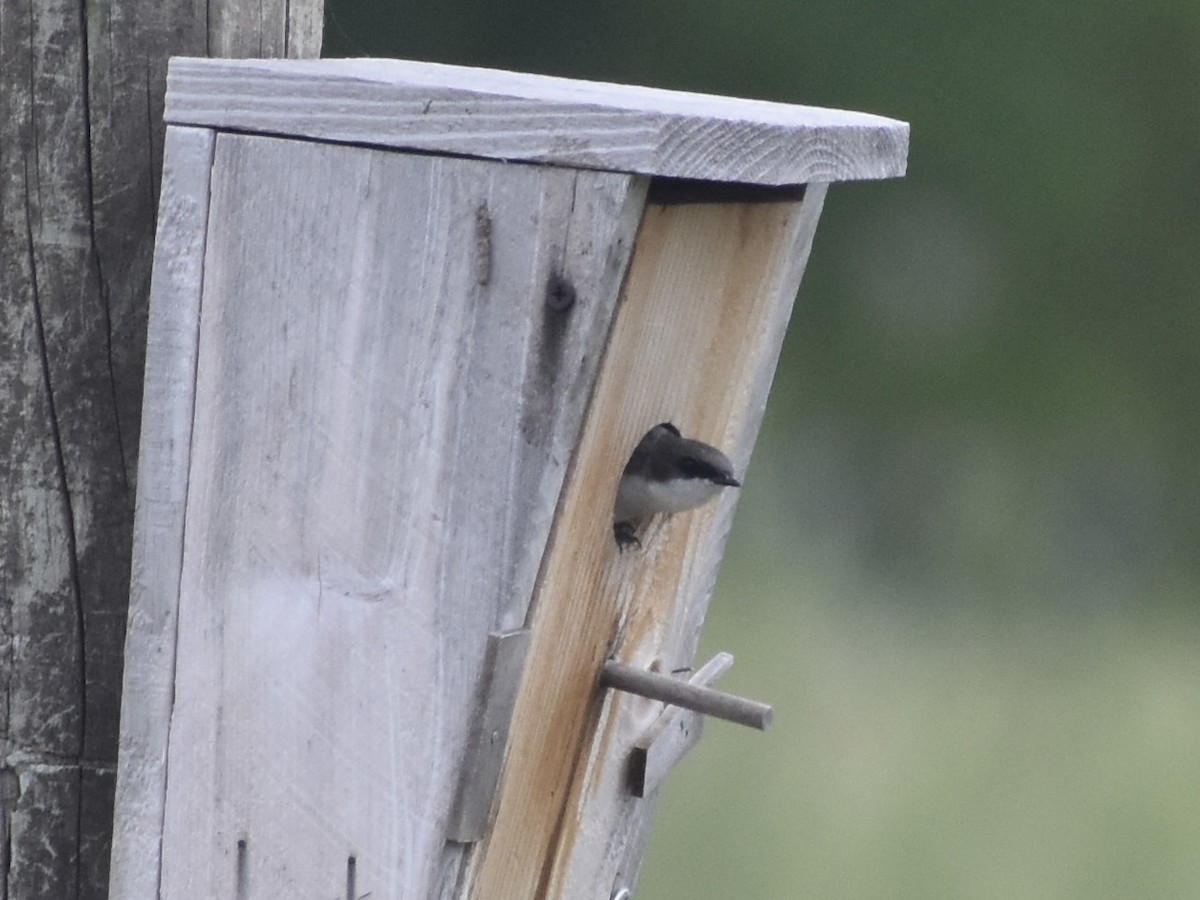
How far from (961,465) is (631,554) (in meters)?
1.70

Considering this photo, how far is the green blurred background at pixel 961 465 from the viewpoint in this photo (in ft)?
10.2

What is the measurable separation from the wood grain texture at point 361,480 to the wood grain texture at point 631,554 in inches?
3.8

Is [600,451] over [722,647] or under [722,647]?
over

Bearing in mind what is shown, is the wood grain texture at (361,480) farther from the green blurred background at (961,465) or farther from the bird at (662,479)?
the green blurred background at (961,465)

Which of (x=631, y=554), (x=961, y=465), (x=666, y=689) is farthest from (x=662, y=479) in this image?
(x=961, y=465)

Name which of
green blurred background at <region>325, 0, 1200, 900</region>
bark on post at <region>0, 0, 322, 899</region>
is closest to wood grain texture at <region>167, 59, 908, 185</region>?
bark on post at <region>0, 0, 322, 899</region>

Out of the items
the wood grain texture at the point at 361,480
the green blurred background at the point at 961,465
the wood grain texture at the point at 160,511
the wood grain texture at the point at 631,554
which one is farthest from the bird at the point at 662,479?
the green blurred background at the point at 961,465

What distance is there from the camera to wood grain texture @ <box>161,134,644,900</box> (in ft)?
4.23

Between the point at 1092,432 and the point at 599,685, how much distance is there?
1.86 metres

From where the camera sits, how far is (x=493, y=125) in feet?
4.17

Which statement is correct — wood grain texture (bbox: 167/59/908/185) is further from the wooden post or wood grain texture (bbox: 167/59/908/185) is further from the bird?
the bird

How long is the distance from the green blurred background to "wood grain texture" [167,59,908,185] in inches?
63.8

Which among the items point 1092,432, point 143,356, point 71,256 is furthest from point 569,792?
point 1092,432

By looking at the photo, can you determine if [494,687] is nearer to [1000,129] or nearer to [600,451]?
[600,451]
